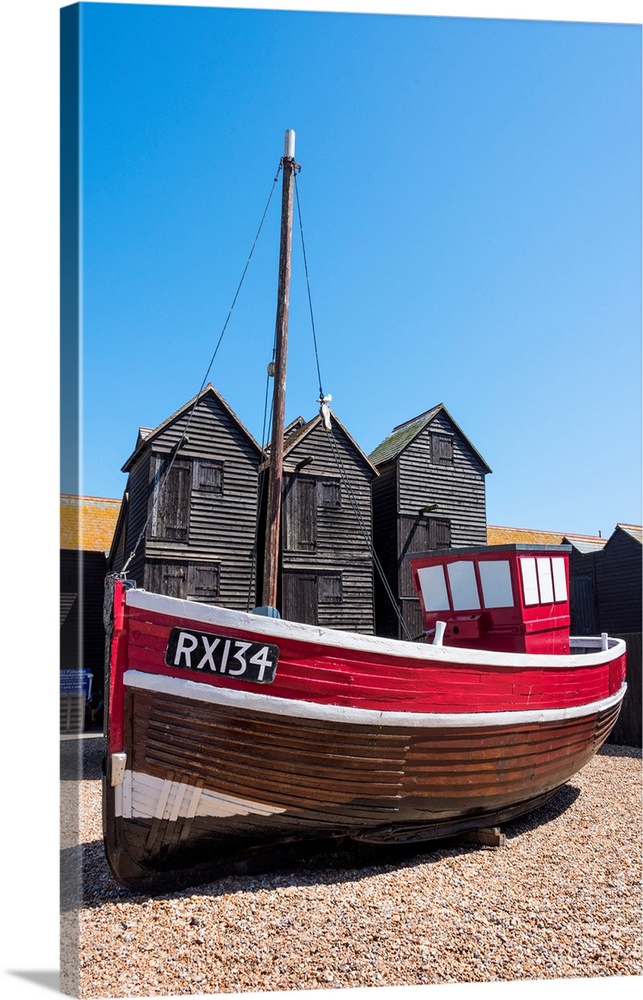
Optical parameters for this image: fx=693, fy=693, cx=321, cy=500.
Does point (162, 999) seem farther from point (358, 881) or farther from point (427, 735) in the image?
point (427, 735)

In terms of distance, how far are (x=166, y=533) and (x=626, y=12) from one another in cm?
1006

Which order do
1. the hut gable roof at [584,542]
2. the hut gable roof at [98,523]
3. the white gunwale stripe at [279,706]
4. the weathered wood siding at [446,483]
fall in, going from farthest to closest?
the hut gable roof at [584,542] < the hut gable roof at [98,523] < the weathered wood siding at [446,483] < the white gunwale stripe at [279,706]

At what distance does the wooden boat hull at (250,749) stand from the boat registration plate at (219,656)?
0.05 m

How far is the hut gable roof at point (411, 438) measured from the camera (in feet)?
51.7

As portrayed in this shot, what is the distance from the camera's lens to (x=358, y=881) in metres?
4.84

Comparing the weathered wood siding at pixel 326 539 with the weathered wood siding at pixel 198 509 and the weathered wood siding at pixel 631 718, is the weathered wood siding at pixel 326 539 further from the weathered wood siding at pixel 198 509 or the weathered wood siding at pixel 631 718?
the weathered wood siding at pixel 631 718

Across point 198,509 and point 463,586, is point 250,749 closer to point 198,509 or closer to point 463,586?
point 463,586

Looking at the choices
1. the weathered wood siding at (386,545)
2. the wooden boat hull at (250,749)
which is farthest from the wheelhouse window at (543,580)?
the weathered wood siding at (386,545)

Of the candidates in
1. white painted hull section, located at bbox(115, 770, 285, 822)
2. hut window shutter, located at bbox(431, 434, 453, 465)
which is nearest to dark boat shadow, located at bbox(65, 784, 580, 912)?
white painted hull section, located at bbox(115, 770, 285, 822)

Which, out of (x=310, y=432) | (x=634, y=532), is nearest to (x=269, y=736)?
→ (x=310, y=432)

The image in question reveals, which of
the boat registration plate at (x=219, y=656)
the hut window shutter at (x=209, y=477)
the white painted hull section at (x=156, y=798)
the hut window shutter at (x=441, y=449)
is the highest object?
the hut window shutter at (x=441, y=449)

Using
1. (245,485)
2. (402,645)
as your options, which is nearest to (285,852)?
(402,645)

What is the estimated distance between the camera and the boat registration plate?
4.44m

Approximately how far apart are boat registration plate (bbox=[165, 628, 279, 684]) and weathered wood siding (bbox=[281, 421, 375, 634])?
9.11 metres
